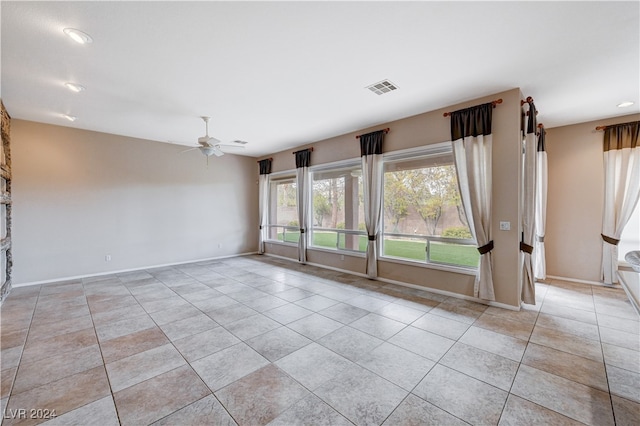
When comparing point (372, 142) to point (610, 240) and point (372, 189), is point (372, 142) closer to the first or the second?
point (372, 189)

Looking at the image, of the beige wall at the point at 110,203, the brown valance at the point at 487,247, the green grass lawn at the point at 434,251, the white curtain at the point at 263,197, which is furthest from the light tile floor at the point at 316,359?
the white curtain at the point at 263,197

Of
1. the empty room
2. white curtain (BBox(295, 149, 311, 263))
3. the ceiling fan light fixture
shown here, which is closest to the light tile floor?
the empty room

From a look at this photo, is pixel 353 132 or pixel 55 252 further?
pixel 353 132

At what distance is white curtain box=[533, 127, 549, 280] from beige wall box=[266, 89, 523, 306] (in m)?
1.94

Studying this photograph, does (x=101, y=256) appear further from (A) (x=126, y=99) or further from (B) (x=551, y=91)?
(B) (x=551, y=91)

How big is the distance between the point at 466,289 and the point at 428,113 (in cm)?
303

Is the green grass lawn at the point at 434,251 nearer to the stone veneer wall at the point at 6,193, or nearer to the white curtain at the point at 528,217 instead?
the white curtain at the point at 528,217

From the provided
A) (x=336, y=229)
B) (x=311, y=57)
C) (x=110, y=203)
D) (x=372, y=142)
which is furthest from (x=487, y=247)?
(x=110, y=203)

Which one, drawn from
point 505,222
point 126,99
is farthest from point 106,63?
point 505,222

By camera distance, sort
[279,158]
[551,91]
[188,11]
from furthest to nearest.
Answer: [279,158]
[551,91]
[188,11]

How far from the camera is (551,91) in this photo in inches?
146

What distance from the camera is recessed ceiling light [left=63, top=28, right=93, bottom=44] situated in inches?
96.2

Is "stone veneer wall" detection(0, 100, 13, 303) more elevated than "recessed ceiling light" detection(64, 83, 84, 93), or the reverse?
"recessed ceiling light" detection(64, 83, 84, 93)

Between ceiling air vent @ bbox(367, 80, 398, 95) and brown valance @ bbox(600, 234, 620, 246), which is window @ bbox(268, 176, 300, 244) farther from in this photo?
brown valance @ bbox(600, 234, 620, 246)
